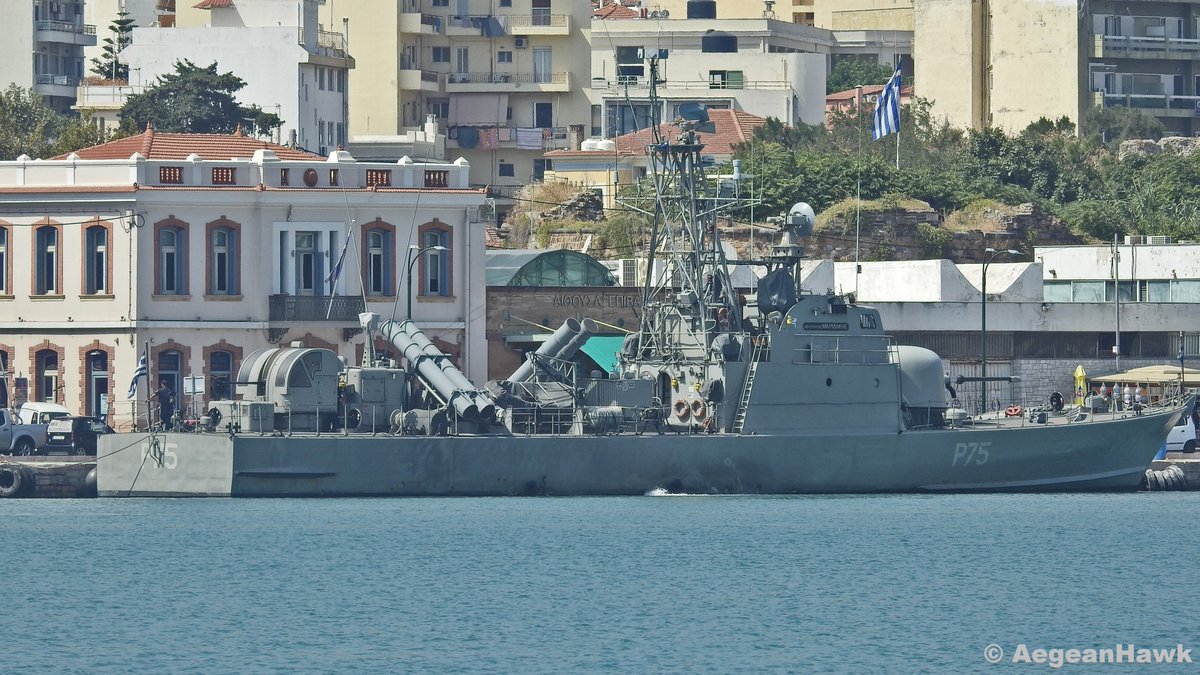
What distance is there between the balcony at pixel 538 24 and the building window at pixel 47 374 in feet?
150

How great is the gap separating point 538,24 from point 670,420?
2097 inches

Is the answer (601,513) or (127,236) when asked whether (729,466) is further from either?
(127,236)

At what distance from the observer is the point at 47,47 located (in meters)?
108

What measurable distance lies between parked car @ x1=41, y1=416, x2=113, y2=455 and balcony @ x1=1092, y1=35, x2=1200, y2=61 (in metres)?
52.8

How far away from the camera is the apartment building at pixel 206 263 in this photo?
6191 cm

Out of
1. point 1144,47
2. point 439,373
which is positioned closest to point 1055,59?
point 1144,47

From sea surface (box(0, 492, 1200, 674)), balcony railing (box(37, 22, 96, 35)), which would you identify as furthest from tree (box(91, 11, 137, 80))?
sea surface (box(0, 492, 1200, 674))

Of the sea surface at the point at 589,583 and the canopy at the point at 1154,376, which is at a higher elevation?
the canopy at the point at 1154,376

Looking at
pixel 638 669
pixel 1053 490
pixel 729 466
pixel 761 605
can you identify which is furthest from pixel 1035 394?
pixel 638 669

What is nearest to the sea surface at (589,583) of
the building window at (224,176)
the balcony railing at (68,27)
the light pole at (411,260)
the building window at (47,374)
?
the light pole at (411,260)

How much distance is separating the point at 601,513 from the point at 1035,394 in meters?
25.1

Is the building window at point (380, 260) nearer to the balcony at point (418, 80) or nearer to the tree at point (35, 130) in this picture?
the tree at point (35, 130)

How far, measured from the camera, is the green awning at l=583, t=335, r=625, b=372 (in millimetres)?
66125

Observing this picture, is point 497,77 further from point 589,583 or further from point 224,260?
point 589,583
